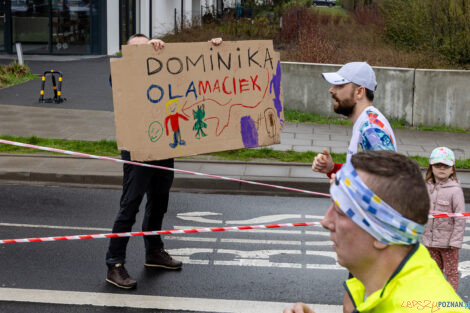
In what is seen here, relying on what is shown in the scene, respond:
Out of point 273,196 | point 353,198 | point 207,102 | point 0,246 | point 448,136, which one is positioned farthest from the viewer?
point 448,136

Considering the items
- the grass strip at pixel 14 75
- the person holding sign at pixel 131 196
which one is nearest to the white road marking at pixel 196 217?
the person holding sign at pixel 131 196

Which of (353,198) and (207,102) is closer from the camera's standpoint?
(353,198)

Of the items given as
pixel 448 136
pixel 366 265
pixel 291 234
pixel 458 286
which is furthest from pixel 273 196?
pixel 366 265

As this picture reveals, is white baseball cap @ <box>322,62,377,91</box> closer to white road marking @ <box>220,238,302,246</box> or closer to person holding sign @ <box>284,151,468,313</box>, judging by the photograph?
person holding sign @ <box>284,151,468,313</box>

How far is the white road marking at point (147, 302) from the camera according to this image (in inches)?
218

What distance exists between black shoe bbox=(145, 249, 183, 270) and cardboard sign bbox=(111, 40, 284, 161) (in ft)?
3.76

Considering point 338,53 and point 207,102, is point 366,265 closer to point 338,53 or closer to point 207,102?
point 207,102

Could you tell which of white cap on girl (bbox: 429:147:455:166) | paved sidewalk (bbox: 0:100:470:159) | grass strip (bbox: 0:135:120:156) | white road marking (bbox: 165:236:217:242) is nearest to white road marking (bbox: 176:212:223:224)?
white road marking (bbox: 165:236:217:242)

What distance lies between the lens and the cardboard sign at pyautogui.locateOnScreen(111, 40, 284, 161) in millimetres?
5457

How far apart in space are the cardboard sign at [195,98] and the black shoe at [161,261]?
1.15 metres

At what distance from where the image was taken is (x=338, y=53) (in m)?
16.6

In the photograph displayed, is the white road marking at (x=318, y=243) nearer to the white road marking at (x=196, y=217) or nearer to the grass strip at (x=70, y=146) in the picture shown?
the white road marking at (x=196, y=217)

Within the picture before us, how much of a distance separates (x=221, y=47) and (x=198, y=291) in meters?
2.08

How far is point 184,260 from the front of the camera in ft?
21.8
